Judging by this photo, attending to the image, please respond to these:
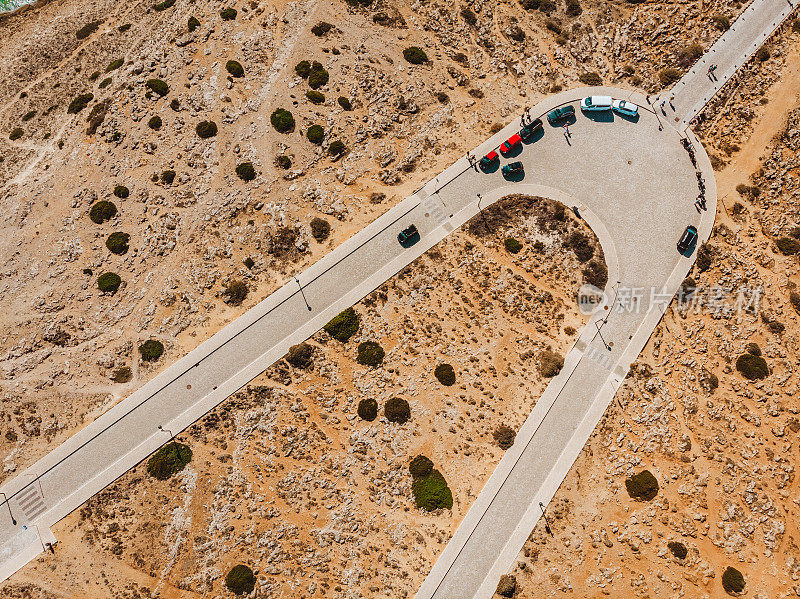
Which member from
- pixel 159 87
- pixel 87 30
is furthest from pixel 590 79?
pixel 87 30

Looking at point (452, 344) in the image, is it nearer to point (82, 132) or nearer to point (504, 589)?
point (504, 589)

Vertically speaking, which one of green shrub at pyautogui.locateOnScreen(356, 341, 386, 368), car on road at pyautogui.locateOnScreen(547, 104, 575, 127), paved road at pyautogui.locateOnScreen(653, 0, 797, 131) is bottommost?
green shrub at pyautogui.locateOnScreen(356, 341, 386, 368)

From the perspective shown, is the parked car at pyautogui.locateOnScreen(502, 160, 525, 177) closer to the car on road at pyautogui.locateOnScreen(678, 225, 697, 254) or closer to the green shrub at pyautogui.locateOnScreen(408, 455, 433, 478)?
the car on road at pyautogui.locateOnScreen(678, 225, 697, 254)

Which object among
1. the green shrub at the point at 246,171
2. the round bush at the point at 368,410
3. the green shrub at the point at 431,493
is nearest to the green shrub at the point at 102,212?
the green shrub at the point at 246,171

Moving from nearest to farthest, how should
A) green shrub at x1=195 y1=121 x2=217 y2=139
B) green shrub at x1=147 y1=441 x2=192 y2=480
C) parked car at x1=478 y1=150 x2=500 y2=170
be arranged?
green shrub at x1=147 y1=441 x2=192 y2=480 → green shrub at x1=195 y1=121 x2=217 y2=139 → parked car at x1=478 y1=150 x2=500 y2=170

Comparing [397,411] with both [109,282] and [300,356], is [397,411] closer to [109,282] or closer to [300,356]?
[300,356]

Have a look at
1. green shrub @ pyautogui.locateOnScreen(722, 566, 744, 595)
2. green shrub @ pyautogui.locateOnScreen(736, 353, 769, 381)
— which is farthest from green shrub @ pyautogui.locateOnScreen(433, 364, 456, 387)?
green shrub @ pyautogui.locateOnScreen(722, 566, 744, 595)
